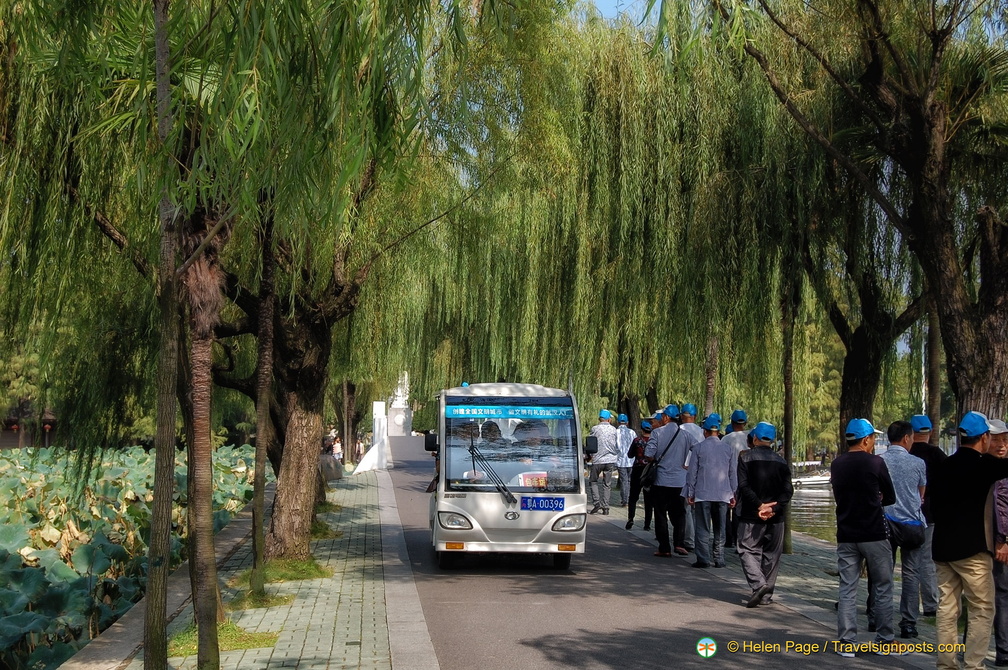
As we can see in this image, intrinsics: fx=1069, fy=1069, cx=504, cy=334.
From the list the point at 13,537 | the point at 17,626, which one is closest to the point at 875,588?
the point at 17,626

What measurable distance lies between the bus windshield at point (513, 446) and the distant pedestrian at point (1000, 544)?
5.95 metres

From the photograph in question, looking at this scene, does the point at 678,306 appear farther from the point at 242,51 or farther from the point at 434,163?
the point at 242,51

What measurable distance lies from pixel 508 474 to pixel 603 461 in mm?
7455

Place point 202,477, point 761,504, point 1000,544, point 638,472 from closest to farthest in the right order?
point 1000,544 → point 202,477 → point 761,504 → point 638,472

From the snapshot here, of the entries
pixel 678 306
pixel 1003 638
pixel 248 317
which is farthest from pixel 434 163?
→ pixel 1003 638

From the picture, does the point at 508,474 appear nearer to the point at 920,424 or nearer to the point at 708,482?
the point at 708,482

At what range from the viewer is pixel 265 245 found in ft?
34.3

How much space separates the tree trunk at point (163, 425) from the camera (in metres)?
6.47

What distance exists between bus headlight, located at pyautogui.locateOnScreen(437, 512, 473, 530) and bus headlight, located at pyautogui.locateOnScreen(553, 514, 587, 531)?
3.48ft

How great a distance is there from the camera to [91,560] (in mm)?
14297

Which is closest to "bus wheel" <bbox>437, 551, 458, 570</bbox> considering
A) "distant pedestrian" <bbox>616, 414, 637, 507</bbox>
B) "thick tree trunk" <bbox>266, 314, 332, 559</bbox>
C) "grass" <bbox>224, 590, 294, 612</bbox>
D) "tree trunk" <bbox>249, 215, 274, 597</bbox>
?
"thick tree trunk" <bbox>266, 314, 332, 559</bbox>

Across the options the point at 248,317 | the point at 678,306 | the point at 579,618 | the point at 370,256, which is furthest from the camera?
the point at 678,306

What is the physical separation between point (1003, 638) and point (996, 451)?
54.2 inches

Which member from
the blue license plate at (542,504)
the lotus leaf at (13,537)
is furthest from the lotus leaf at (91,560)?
the blue license plate at (542,504)
